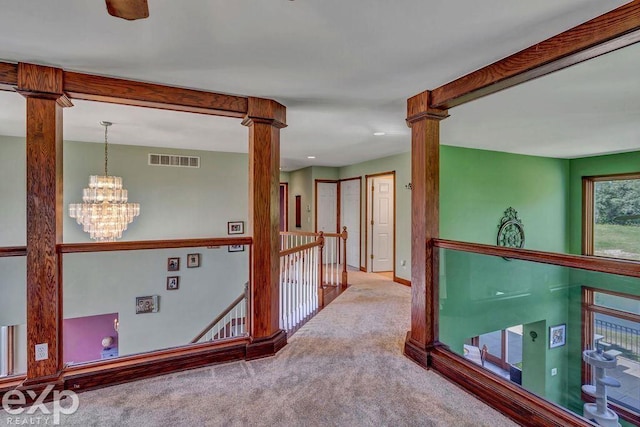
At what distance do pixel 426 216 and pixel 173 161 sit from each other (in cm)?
429

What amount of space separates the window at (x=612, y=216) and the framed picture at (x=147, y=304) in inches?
304

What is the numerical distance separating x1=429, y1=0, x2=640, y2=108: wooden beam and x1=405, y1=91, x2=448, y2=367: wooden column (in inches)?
9.6

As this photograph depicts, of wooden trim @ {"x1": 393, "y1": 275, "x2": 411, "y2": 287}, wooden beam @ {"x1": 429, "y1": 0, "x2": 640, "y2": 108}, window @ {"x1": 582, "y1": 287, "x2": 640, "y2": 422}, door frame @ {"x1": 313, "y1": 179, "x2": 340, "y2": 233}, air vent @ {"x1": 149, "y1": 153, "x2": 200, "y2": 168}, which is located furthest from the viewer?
door frame @ {"x1": 313, "y1": 179, "x2": 340, "y2": 233}

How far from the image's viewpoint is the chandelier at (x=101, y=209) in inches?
156

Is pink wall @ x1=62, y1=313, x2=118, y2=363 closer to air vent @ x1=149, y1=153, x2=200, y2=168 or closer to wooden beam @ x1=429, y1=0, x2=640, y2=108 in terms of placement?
air vent @ x1=149, y1=153, x2=200, y2=168

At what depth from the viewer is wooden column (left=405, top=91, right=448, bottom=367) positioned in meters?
2.84

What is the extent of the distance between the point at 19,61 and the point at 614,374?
4635 millimetres

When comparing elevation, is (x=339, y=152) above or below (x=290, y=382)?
above

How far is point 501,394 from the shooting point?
86.1 inches

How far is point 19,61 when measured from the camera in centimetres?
223

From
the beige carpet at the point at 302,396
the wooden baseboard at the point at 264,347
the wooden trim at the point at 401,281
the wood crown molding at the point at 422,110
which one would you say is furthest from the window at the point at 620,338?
the wooden trim at the point at 401,281

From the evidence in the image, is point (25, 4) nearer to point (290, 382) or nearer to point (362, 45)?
point (362, 45)

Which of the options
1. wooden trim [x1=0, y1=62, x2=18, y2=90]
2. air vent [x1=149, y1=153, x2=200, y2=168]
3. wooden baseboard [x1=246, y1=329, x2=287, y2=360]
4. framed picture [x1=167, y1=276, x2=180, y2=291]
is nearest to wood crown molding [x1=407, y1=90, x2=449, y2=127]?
wooden baseboard [x1=246, y1=329, x2=287, y2=360]

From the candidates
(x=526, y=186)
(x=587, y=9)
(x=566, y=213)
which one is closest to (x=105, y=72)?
(x=587, y=9)
